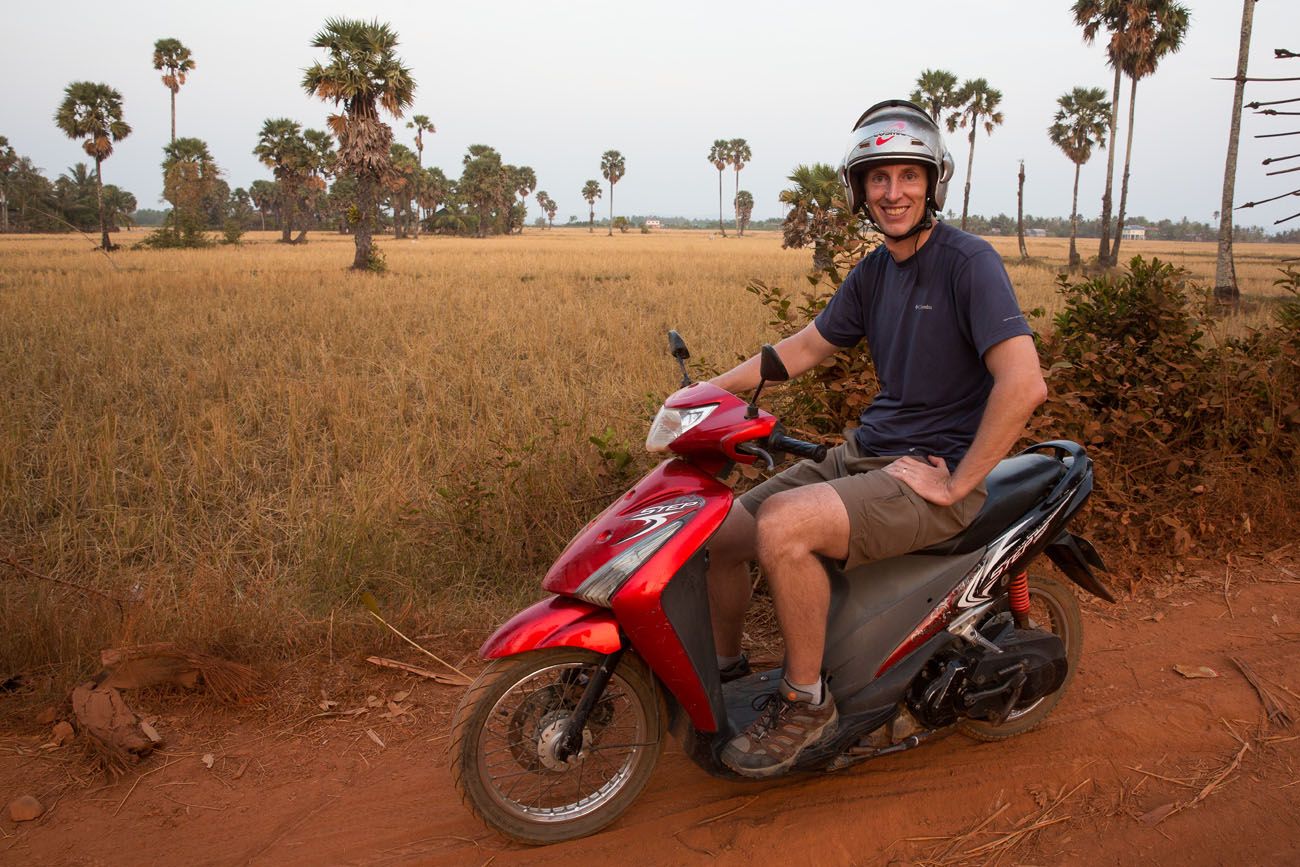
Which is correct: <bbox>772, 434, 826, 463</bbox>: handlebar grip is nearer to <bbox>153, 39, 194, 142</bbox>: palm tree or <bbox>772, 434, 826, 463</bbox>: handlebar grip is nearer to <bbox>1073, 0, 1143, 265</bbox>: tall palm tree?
<bbox>1073, 0, 1143, 265</bbox>: tall palm tree

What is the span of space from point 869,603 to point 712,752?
26.3 inches

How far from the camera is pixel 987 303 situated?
243cm

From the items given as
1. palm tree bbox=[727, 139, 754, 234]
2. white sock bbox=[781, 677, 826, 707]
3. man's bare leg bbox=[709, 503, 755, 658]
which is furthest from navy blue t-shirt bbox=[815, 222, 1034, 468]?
palm tree bbox=[727, 139, 754, 234]

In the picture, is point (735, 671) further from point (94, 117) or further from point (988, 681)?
point (94, 117)

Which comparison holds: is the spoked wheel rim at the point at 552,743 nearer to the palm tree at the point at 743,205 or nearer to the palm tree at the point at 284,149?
the palm tree at the point at 284,149

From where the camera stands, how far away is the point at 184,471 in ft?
18.8

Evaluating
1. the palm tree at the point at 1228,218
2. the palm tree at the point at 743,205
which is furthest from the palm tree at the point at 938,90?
the palm tree at the point at 743,205

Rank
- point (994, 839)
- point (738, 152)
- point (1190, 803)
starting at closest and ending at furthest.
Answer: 1. point (994, 839)
2. point (1190, 803)
3. point (738, 152)

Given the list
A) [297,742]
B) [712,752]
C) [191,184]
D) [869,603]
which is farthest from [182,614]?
[191,184]

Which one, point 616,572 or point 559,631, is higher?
point 616,572

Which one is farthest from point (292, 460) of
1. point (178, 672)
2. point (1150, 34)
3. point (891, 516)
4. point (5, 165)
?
point (5, 165)

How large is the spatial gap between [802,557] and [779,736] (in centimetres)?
55

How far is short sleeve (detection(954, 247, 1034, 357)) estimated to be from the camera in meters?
2.40

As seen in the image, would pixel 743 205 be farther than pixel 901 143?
Yes
